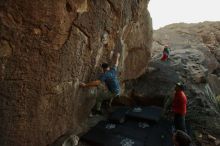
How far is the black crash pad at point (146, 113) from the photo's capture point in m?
7.51

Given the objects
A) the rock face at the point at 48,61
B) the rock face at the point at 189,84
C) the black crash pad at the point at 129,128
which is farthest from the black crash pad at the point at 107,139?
the rock face at the point at 189,84

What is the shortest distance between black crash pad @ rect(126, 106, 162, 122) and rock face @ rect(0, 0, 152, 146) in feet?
5.75

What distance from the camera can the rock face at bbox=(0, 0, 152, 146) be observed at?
4559 millimetres

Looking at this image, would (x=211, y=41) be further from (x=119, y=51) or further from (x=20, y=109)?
(x=20, y=109)

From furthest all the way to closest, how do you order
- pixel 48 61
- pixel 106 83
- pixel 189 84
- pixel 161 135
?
pixel 189 84 < pixel 106 83 < pixel 161 135 < pixel 48 61

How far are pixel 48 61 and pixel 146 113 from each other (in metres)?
4.22

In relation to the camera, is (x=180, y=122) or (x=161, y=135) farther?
(x=161, y=135)

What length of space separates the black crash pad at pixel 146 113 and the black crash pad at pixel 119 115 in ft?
0.59

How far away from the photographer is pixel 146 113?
26.1 ft

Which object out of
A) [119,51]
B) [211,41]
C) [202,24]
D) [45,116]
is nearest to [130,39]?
[119,51]

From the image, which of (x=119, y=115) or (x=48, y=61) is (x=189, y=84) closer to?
(x=119, y=115)

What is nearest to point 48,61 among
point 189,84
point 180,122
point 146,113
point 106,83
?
point 106,83

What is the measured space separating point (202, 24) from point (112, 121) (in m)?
19.1

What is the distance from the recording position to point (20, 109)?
15.9 ft
